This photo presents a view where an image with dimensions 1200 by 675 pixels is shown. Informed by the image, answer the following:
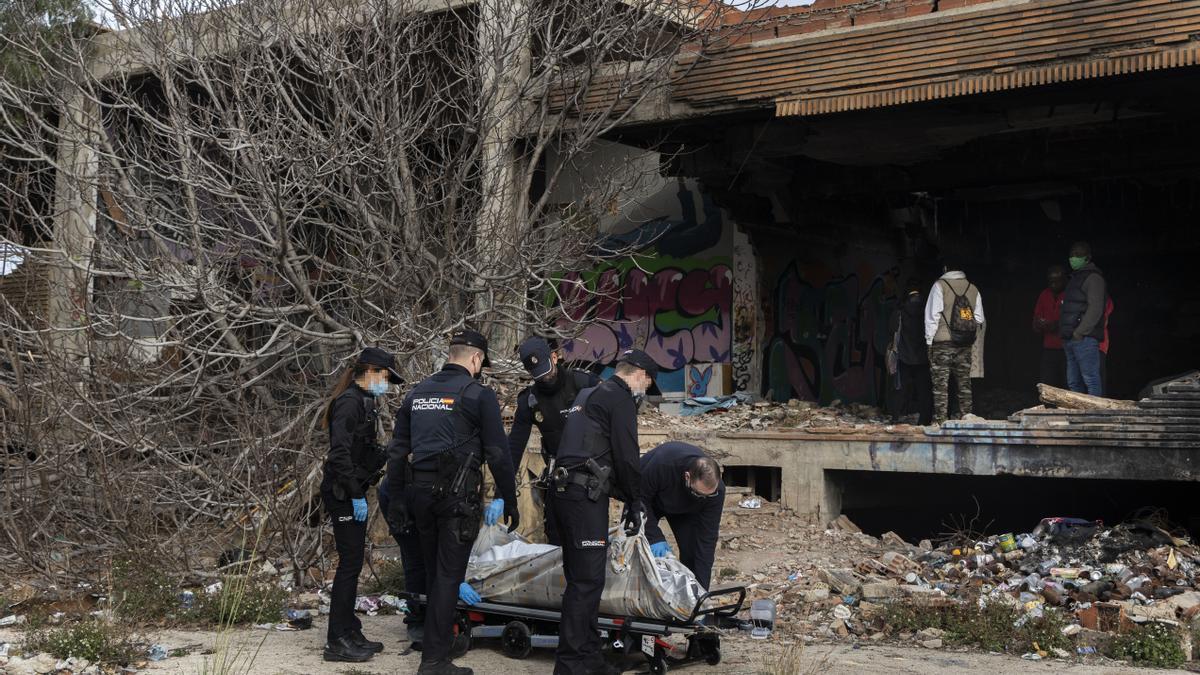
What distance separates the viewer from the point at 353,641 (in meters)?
7.23

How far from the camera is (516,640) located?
7.17 meters

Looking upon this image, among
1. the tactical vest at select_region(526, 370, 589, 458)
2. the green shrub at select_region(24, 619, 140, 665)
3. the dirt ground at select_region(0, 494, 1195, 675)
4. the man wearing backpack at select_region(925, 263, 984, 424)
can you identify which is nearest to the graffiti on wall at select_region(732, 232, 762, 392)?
the man wearing backpack at select_region(925, 263, 984, 424)

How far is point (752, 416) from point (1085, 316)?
407cm

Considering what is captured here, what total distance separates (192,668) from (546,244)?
295 inches

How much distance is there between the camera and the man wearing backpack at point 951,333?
12719 mm

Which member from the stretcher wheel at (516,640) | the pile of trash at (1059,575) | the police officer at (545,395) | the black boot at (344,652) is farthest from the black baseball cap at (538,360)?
the pile of trash at (1059,575)

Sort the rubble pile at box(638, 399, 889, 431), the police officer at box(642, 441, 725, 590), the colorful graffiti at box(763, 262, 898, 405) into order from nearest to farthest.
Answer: the police officer at box(642, 441, 725, 590) < the rubble pile at box(638, 399, 889, 431) < the colorful graffiti at box(763, 262, 898, 405)

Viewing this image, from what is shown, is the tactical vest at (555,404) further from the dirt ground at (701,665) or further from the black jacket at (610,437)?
the black jacket at (610,437)

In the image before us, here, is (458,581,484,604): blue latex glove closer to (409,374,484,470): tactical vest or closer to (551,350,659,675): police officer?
(551,350,659,675): police officer

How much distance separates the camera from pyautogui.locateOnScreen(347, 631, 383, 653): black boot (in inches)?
285

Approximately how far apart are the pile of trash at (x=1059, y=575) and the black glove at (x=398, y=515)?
3453mm

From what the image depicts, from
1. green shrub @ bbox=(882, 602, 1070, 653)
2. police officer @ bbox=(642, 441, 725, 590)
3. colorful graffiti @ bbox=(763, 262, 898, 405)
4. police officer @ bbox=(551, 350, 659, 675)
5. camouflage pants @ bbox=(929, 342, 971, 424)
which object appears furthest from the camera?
colorful graffiti @ bbox=(763, 262, 898, 405)

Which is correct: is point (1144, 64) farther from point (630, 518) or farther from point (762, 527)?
point (630, 518)

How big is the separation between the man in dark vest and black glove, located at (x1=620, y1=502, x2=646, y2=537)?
7.23 metres
